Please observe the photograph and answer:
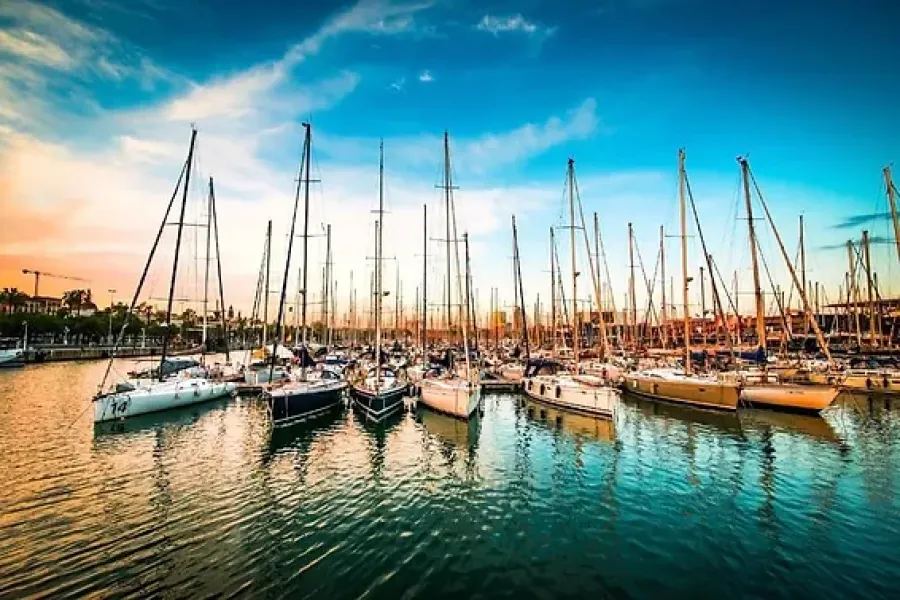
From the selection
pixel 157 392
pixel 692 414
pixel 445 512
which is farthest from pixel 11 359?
pixel 692 414

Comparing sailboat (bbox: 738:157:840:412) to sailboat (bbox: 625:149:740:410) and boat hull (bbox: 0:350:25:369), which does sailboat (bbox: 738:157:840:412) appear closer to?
sailboat (bbox: 625:149:740:410)

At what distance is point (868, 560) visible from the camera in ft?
35.8

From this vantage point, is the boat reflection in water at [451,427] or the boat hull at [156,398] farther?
the boat hull at [156,398]

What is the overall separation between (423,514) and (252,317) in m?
46.4

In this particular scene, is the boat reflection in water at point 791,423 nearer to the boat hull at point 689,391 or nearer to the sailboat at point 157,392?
the boat hull at point 689,391

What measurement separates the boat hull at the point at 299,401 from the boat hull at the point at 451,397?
7068mm

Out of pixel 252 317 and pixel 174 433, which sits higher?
pixel 252 317

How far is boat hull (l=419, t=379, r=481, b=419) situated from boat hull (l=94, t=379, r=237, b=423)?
18.4 metres

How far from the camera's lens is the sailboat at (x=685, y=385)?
3103 cm

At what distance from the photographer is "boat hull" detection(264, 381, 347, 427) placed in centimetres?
2614

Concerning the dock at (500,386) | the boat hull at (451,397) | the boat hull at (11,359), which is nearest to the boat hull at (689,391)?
the dock at (500,386)

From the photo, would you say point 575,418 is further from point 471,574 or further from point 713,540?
point 471,574

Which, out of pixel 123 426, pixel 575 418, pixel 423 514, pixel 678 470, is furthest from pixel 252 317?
pixel 678 470

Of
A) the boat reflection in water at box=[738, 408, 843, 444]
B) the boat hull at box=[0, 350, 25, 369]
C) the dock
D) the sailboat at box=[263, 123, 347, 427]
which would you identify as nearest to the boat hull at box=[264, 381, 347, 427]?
the sailboat at box=[263, 123, 347, 427]
